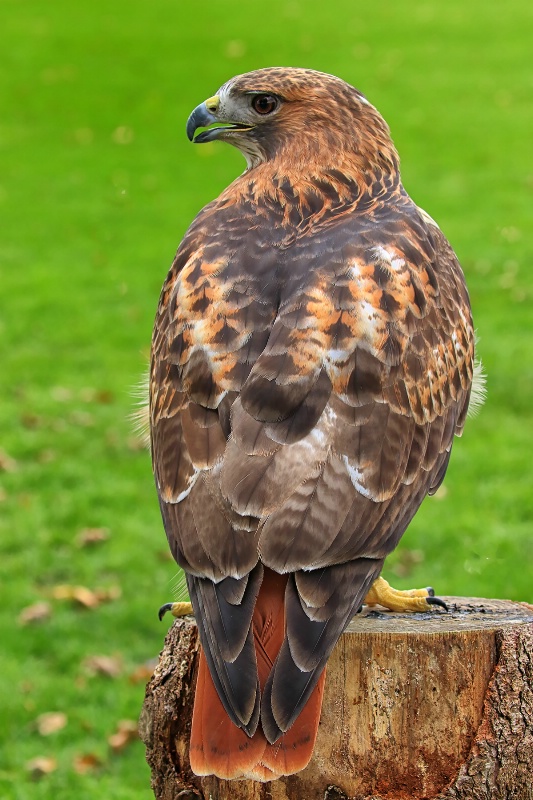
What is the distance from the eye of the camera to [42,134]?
17.6 metres

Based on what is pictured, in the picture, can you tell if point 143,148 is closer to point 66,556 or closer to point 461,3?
point 66,556

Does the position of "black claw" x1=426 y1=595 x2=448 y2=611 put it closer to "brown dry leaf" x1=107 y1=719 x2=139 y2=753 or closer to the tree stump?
the tree stump

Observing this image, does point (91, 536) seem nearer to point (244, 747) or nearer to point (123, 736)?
point (123, 736)

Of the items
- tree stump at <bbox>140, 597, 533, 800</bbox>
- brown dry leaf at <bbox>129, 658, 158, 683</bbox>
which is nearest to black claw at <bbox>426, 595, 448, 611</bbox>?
tree stump at <bbox>140, 597, 533, 800</bbox>

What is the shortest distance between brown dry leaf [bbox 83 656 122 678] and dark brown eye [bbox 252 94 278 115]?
3.74 metres

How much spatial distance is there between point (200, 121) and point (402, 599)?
1890 millimetres

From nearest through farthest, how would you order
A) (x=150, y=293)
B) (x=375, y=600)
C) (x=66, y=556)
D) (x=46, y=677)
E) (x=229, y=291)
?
1. (x=229, y=291)
2. (x=375, y=600)
3. (x=46, y=677)
4. (x=66, y=556)
5. (x=150, y=293)

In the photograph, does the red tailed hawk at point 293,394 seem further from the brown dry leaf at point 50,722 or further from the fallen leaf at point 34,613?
the fallen leaf at point 34,613

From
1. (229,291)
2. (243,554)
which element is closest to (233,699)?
(243,554)

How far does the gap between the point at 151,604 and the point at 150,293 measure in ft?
17.4

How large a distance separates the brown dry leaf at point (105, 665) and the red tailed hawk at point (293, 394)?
307cm

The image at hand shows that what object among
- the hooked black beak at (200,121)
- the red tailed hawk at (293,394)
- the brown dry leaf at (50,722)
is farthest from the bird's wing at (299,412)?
the brown dry leaf at (50,722)

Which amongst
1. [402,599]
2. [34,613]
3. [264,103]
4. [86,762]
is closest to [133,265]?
[34,613]

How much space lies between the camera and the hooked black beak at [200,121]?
4328mm
